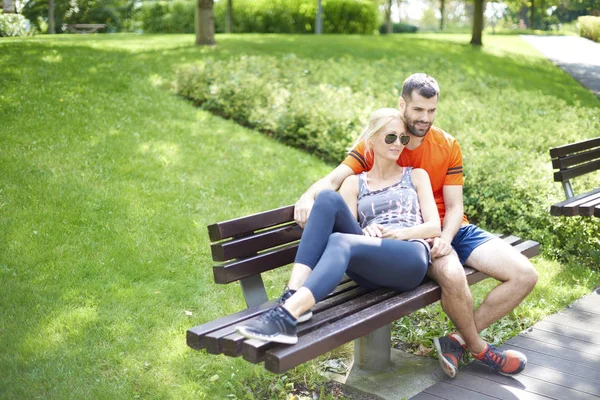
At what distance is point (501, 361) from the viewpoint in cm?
396

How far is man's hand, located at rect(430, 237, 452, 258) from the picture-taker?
3846 millimetres

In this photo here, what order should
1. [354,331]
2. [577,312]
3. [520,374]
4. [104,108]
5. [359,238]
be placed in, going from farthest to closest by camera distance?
[104,108]
[577,312]
[520,374]
[359,238]
[354,331]

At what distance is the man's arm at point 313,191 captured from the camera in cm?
399

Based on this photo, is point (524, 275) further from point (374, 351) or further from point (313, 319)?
point (313, 319)

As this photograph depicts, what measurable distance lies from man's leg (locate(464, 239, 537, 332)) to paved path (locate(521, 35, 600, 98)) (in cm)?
1261

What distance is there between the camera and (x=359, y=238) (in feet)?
11.6

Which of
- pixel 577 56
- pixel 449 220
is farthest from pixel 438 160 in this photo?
pixel 577 56

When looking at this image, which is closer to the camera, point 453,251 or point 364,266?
point 364,266

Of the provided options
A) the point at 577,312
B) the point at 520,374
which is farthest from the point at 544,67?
the point at 520,374

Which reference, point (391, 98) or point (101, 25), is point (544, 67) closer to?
point (391, 98)

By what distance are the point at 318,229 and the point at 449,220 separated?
3.19ft

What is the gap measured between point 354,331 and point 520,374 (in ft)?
4.37

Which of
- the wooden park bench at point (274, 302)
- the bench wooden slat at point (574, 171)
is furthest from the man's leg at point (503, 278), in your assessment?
the bench wooden slat at point (574, 171)

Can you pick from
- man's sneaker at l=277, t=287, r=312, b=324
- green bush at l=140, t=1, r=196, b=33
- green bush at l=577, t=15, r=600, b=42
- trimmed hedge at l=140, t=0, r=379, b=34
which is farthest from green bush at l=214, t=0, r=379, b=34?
man's sneaker at l=277, t=287, r=312, b=324
